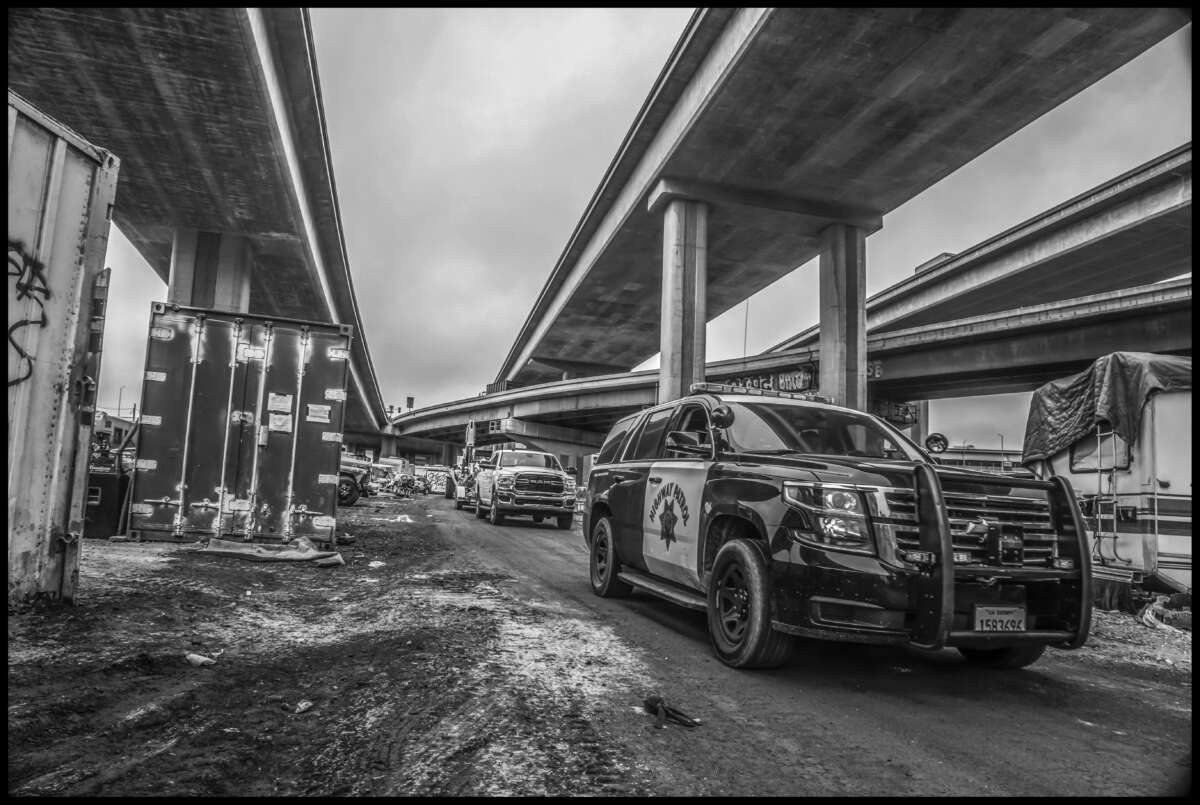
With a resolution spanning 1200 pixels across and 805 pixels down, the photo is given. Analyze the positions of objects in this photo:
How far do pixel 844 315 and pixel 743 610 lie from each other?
25.6 meters

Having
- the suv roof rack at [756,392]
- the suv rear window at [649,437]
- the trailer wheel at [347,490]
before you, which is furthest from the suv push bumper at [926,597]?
the trailer wheel at [347,490]

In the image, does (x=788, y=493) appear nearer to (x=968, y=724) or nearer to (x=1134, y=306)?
(x=968, y=724)

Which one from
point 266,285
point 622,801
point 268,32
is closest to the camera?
point 622,801

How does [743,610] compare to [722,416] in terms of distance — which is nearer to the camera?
[743,610]

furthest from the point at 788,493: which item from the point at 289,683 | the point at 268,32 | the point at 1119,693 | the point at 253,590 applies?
the point at 268,32

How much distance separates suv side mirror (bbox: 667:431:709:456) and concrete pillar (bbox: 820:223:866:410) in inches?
918

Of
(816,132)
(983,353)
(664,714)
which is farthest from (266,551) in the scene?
(983,353)

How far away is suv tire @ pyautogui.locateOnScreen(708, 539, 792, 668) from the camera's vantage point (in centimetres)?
507

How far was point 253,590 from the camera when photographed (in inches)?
308

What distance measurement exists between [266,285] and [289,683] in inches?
1208

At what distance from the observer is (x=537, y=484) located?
65.8ft

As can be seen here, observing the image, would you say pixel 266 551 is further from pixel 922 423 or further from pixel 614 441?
pixel 922 423

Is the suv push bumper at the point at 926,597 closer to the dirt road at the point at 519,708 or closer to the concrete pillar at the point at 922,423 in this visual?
the dirt road at the point at 519,708

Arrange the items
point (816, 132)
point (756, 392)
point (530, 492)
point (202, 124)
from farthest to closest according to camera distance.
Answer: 1. point (816, 132)
2. point (530, 492)
3. point (202, 124)
4. point (756, 392)
